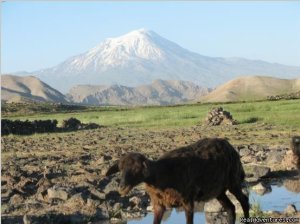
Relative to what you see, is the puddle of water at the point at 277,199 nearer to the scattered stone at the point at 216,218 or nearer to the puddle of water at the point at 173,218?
the scattered stone at the point at 216,218

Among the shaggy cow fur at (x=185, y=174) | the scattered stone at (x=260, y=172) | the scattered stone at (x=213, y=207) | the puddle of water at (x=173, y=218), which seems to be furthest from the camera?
the scattered stone at (x=260, y=172)

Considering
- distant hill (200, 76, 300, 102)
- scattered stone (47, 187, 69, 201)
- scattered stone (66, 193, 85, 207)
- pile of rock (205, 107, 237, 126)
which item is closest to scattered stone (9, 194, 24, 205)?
scattered stone (47, 187, 69, 201)

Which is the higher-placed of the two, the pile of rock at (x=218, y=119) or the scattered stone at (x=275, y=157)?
the pile of rock at (x=218, y=119)

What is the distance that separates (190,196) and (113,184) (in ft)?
22.2

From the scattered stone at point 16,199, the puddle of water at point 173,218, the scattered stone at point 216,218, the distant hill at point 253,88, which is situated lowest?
the puddle of water at point 173,218

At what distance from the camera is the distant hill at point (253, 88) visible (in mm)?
173625

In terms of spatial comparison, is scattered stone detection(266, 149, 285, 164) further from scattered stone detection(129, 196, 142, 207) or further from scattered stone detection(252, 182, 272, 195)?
scattered stone detection(129, 196, 142, 207)

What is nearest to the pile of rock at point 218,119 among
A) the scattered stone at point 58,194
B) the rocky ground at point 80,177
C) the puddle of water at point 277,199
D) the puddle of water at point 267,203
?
the rocky ground at point 80,177

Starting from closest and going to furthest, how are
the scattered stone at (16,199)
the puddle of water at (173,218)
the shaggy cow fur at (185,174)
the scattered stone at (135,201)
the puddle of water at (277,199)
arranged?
the shaggy cow fur at (185,174) < the puddle of water at (173,218) < the puddle of water at (277,199) < the scattered stone at (135,201) < the scattered stone at (16,199)

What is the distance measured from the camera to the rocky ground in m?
16.5

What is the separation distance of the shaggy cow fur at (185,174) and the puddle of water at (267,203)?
2.14 metres

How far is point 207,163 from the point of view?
1273cm

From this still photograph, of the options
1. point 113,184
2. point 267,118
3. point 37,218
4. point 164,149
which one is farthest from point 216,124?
point 37,218

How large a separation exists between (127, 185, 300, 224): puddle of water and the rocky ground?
49cm
